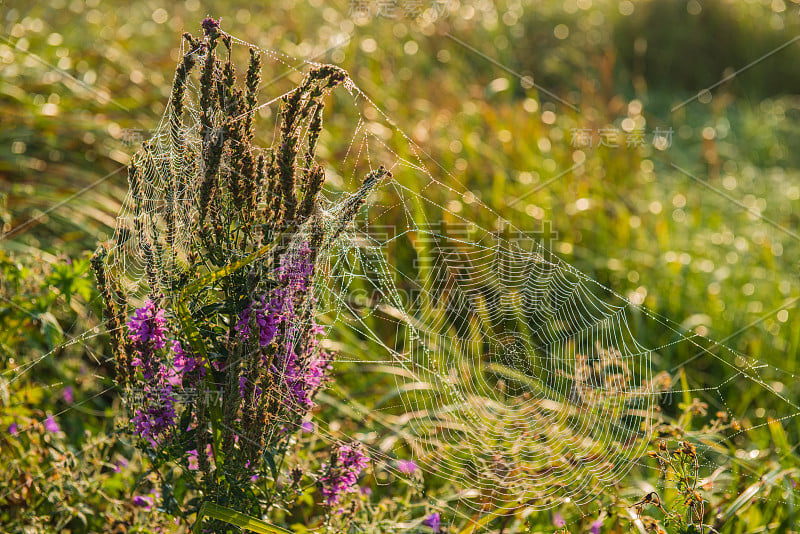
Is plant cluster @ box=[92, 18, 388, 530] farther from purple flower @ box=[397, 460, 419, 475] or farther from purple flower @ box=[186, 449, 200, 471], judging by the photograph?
purple flower @ box=[397, 460, 419, 475]

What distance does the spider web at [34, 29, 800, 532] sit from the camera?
7.26 ft

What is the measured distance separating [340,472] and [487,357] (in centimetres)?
163

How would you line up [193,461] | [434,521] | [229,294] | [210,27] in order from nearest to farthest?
[210,27]
[229,294]
[193,461]
[434,521]

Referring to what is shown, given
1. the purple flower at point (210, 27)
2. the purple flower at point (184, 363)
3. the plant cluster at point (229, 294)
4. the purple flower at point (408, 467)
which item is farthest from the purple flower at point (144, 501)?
the purple flower at point (210, 27)

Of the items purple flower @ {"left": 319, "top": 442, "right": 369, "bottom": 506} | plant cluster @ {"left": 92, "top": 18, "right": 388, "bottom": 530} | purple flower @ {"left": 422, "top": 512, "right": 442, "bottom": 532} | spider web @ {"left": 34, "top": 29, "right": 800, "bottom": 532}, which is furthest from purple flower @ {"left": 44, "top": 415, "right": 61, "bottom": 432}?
purple flower @ {"left": 422, "top": 512, "right": 442, "bottom": 532}

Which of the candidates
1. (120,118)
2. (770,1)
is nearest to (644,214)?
(120,118)

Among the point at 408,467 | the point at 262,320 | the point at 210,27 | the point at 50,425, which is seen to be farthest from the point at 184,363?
the point at 50,425

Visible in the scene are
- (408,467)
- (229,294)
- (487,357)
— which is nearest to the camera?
(229,294)

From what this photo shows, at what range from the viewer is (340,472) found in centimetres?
180

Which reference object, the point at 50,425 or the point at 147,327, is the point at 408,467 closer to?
the point at 147,327

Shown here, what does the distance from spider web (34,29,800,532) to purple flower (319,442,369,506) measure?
28 centimetres

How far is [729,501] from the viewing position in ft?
7.83

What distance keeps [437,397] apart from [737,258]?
2436 mm

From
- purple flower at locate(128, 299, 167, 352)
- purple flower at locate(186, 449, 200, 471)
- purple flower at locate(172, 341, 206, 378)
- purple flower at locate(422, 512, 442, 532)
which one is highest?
purple flower at locate(128, 299, 167, 352)
